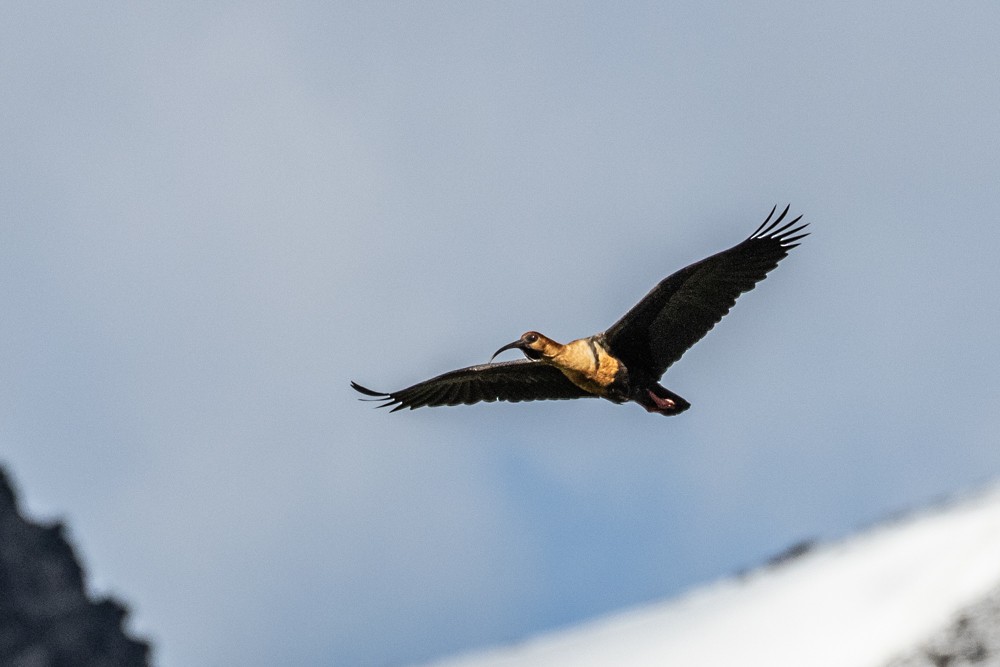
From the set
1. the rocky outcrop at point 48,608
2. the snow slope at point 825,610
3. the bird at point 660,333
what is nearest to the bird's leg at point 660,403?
the bird at point 660,333

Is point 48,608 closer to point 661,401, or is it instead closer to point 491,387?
point 491,387

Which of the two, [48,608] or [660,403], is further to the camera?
[48,608]

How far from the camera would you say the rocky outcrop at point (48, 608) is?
8338 cm

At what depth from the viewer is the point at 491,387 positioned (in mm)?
20734

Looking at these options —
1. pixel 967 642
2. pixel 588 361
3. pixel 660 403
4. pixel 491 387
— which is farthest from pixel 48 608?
pixel 660 403

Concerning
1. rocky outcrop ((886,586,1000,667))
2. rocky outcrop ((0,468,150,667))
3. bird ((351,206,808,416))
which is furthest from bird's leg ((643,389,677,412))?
rocky outcrop ((0,468,150,667))

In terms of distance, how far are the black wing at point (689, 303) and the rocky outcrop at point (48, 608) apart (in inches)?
2805

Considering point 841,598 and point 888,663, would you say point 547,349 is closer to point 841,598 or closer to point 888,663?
point 888,663

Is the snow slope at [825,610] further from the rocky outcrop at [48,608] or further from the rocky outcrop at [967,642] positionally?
the rocky outcrop at [48,608]

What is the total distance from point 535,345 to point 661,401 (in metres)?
1.80

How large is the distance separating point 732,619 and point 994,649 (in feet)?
97.9

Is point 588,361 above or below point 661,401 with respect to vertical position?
above

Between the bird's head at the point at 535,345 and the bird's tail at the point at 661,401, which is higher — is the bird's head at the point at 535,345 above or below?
above

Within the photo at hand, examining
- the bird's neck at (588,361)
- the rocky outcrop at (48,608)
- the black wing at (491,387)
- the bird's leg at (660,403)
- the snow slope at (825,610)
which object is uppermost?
the rocky outcrop at (48,608)
